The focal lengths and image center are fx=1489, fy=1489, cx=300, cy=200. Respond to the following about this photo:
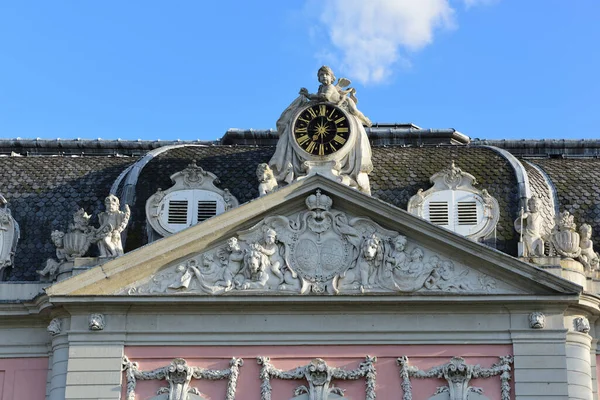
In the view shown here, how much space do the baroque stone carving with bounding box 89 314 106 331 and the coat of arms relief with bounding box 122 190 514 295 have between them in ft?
3.08

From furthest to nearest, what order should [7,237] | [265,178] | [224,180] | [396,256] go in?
[224,180] < [7,237] < [265,178] < [396,256]

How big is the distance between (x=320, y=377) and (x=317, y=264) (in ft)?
9.53

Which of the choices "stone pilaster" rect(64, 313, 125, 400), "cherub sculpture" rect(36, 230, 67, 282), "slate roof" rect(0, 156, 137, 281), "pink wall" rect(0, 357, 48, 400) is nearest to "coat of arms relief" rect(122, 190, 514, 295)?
"stone pilaster" rect(64, 313, 125, 400)

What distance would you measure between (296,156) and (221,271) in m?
4.18

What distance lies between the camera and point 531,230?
38875mm

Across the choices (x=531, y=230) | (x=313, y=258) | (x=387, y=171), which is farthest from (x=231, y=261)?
(x=531, y=230)

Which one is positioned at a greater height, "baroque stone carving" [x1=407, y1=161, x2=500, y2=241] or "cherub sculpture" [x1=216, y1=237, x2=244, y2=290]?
"baroque stone carving" [x1=407, y1=161, x2=500, y2=241]

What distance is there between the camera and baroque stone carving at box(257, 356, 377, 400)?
122 ft

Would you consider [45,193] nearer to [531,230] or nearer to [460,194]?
[460,194]

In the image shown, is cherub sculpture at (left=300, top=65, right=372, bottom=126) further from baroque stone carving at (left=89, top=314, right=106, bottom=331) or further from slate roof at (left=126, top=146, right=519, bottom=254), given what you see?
baroque stone carving at (left=89, top=314, right=106, bottom=331)

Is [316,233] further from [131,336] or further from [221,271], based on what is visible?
[131,336]

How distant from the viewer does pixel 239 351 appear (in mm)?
37844

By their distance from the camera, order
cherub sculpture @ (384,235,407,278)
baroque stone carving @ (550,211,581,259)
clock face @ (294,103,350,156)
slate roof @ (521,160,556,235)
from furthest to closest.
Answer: slate roof @ (521,160,556,235)
clock face @ (294,103,350,156)
baroque stone carving @ (550,211,581,259)
cherub sculpture @ (384,235,407,278)

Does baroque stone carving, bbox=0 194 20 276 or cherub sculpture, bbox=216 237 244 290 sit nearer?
cherub sculpture, bbox=216 237 244 290
